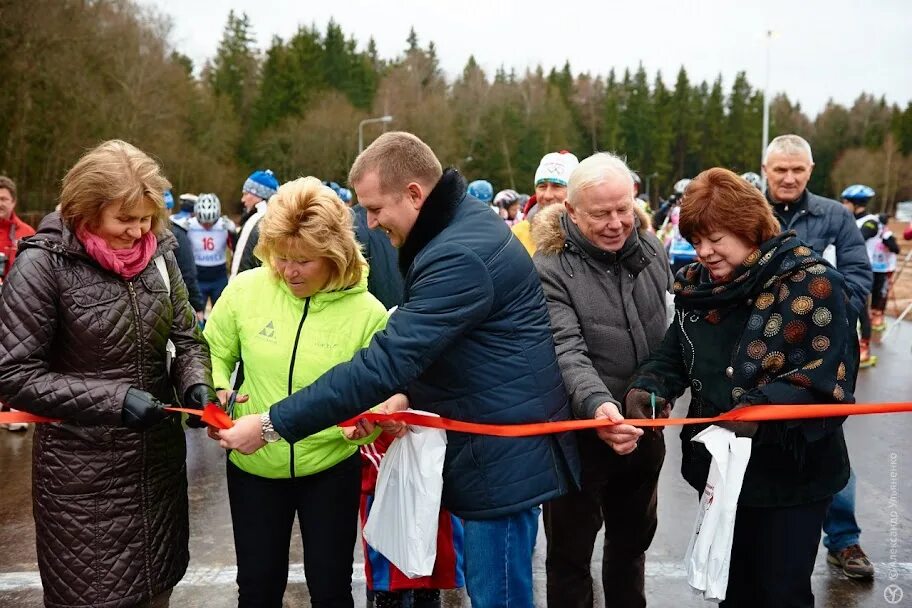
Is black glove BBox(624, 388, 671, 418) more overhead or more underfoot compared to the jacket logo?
more underfoot

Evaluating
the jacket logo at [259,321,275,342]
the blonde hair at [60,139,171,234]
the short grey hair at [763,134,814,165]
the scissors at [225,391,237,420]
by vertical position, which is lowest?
the scissors at [225,391,237,420]

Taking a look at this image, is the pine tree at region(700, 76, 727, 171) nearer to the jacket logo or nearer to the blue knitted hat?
the blue knitted hat

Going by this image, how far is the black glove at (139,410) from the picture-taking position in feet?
8.33

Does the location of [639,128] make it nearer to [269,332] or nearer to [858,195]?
[858,195]

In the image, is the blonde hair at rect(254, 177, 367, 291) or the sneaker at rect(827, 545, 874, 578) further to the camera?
the sneaker at rect(827, 545, 874, 578)

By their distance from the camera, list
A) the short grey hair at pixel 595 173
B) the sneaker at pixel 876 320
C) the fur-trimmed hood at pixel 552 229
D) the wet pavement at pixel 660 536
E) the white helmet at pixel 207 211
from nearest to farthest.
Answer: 1. the short grey hair at pixel 595 173
2. the fur-trimmed hood at pixel 552 229
3. the wet pavement at pixel 660 536
4. the white helmet at pixel 207 211
5. the sneaker at pixel 876 320

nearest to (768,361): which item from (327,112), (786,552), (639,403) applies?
(639,403)

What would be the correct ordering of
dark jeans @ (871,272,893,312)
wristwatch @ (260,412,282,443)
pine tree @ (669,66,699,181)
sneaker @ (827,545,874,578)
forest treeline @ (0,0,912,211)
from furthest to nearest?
pine tree @ (669,66,699,181)
forest treeline @ (0,0,912,211)
dark jeans @ (871,272,893,312)
sneaker @ (827,545,874,578)
wristwatch @ (260,412,282,443)

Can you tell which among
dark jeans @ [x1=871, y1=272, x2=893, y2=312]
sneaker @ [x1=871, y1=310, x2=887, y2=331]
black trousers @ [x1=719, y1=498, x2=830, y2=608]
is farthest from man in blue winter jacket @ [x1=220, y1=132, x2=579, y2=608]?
sneaker @ [x1=871, y1=310, x2=887, y2=331]

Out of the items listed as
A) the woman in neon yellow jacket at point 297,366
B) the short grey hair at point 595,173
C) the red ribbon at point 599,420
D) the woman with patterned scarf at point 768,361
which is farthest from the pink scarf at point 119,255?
the woman with patterned scarf at point 768,361

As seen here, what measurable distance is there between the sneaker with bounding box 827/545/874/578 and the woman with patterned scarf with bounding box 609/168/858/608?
5.09 feet

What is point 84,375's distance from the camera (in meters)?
2.63

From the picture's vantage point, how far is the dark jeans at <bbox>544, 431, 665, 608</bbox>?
126 inches

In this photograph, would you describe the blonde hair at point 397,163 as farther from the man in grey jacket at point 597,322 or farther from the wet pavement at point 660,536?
the wet pavement at point 660,536
